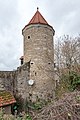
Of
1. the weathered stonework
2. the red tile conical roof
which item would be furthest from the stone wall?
the red tile conical roof

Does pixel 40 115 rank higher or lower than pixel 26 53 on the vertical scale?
lower

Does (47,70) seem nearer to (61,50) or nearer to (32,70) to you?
(32,70)

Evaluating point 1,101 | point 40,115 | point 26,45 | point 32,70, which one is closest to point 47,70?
point 32,70

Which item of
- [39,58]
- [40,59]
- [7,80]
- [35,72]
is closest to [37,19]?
[39,58]

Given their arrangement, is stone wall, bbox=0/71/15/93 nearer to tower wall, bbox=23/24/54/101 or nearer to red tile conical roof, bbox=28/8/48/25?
tower wall, bbox=23/24/54/101

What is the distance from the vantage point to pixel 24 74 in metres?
20.6

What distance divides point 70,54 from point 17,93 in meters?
6.60

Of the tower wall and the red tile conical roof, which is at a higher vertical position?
the red tile conical roof

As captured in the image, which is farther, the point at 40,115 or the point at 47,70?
the point at 47,70

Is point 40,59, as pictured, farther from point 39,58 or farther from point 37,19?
point 37,19

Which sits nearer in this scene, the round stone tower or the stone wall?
the stone wall

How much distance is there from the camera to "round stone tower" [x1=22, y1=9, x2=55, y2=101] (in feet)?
66.5

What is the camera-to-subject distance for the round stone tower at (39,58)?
20.3 m

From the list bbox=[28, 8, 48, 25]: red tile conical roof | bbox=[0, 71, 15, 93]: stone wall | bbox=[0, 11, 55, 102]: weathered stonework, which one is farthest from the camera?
bbox=[28, 8, 48, 25]: red tile conical roof
